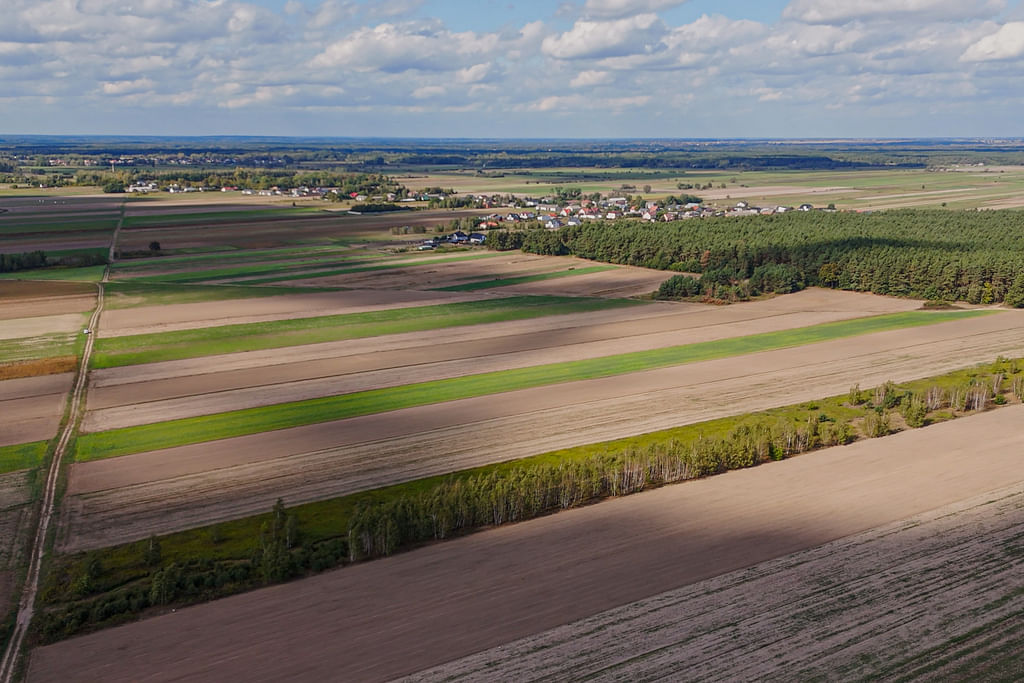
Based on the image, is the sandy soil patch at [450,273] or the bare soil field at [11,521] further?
the sandy soil patch at [450,273]

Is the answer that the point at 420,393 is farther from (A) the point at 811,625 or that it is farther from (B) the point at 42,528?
(A) the point at 811,625

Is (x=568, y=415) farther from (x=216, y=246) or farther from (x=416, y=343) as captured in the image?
(x=216, y=246)

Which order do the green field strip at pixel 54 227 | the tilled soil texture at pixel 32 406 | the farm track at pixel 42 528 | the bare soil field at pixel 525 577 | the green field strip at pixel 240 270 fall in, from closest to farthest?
the bare soil field at pixel 525 577 < the farm track at pixel 42 528 < the tilled soil texture at pixel 32 406 < the green field strip at pixel 240 270 < the green field strip at pixel 54 227

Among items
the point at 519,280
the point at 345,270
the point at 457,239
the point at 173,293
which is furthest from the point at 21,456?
the point at 457,239

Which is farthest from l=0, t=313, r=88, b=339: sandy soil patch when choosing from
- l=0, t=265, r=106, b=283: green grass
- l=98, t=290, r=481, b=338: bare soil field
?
l=0, t=265, r=106, b=283: green grass

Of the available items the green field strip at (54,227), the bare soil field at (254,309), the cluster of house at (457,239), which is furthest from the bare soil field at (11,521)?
the green field strip at (54,227)

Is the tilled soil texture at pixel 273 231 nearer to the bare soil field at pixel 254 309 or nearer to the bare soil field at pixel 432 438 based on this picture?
the bare soil field at pixel 254 309

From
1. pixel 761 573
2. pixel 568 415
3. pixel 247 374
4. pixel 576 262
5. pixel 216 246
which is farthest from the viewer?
→ pixel 216 246

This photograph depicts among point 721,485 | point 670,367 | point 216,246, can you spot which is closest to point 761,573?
point 721,485
